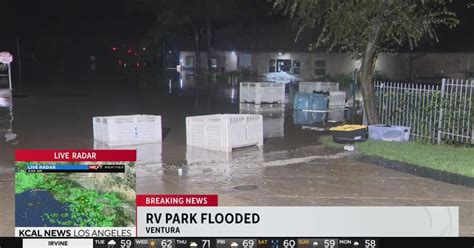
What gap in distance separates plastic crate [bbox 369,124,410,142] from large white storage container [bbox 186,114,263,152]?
2602mm

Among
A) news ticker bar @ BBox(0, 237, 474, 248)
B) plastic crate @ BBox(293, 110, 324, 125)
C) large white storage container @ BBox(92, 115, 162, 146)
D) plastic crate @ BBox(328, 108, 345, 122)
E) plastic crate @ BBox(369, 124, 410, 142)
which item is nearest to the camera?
news ticker bar @ BBox(0, 237, 474, 248)

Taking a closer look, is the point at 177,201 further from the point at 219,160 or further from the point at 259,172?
the point at 219,160

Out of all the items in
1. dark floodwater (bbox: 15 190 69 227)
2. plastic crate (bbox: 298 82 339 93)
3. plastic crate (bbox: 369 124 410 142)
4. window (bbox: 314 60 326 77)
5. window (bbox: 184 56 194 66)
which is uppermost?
window (bbox: 184 56 194 66)

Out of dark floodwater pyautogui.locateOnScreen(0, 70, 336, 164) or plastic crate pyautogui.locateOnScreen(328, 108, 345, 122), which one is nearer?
dark floodwater pyautogui.locateOnScreen(0, 70, 336, 164)

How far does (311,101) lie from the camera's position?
1955 cm

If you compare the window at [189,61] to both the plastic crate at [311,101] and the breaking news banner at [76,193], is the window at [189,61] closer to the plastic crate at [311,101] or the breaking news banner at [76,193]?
the plastic crate at [311,101]

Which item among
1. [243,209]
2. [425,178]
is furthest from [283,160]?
[243,209]

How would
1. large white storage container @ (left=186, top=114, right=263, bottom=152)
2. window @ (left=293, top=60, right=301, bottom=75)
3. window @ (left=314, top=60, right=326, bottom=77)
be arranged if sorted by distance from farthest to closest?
window @ (left=293, top=60, right=301, bottom=75)
window @ (left=314, top=60, right=326, bottom=77)
large white storage container @ (left=186, top=114, right=263, bottom=152)

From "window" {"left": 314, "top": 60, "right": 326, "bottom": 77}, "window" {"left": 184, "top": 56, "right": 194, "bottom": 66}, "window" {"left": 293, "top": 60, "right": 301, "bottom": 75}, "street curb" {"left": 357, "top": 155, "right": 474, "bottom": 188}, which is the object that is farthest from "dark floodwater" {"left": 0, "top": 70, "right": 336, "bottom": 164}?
"window" {"left": 184, "top": 56, "right": 194, "bottom": 66}

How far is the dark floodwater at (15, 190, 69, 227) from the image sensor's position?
13.0 feet

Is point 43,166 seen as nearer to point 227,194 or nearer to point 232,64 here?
point 227,194

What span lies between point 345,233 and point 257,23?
50238mm

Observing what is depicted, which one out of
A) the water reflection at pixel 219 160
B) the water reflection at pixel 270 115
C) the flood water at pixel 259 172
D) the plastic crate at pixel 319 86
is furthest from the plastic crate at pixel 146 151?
the plastic crate at pixel 319 86

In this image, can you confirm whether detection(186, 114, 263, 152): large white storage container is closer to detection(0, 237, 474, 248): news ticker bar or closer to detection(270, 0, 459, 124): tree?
detection(270, 0, 459, 124): tree
